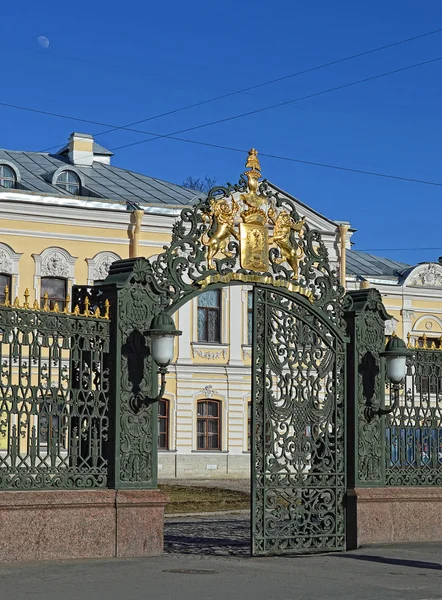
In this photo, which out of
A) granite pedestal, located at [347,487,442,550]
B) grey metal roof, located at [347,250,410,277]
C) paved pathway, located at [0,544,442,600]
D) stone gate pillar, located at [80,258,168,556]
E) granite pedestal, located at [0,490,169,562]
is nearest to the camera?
paved pathway, located at [0,544,442,600]

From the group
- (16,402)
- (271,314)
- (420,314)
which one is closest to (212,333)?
(420,314)

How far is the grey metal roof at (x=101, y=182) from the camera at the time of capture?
33.4 meters

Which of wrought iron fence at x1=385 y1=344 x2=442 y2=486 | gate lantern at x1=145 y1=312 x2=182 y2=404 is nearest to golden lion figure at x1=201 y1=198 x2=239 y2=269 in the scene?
gate lantern at x1=145 y1=312 x2=182 y2=404

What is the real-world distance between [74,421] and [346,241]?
23.8 meters

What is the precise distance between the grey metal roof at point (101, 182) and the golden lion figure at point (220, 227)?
19950mm

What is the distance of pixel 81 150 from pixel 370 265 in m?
10.5

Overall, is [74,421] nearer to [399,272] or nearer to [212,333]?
[212,333]

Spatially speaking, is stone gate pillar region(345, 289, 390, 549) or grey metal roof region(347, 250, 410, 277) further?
grey metal roof region(347, 250, 410, 277)

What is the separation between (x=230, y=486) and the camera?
30.0m

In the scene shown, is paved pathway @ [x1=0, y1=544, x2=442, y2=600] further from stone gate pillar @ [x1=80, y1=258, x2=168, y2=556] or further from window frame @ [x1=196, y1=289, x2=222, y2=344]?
window frame @ [x1=196, y1=289, x2=222, y2=344]

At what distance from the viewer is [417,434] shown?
14.3m

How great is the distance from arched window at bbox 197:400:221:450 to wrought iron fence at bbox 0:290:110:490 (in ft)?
72.6

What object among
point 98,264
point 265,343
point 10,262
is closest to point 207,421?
point 98,264

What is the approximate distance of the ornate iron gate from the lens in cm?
1266
